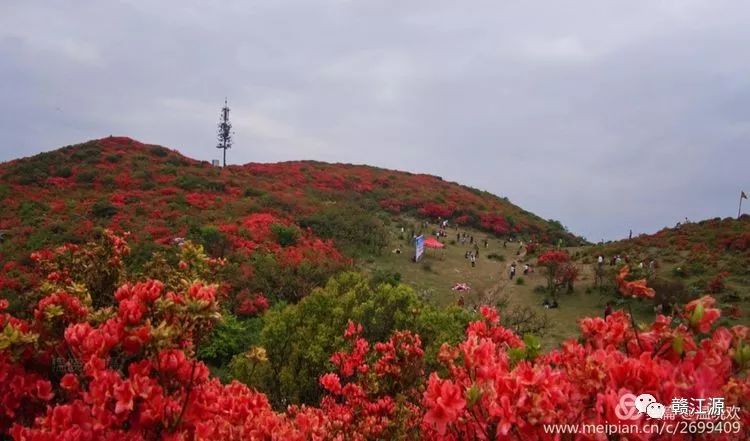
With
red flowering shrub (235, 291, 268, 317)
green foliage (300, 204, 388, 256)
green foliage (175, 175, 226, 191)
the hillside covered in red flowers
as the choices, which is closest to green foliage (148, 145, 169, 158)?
green foliage (175, 175, 226, 191)

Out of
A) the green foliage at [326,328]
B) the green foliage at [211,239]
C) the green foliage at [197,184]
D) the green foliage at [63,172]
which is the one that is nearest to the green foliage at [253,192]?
the green foliage at [197,184]

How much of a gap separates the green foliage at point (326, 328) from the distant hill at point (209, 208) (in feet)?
24.7

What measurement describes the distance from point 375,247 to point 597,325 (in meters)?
20.0

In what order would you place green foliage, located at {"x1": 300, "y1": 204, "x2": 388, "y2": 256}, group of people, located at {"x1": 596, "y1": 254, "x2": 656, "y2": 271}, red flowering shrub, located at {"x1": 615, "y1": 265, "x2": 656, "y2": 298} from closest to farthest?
1. red flowering shrub, located at {"x1": 615, "y1": 265, "x2": 656, "y2": 298}
2. group of people, located at {"x1": 596, "y1": 254, "x2": 656, "y2": 271}
3. green foliage, located at {"x1": 300, "y1": 204, "x2": 388, "y2": 256}

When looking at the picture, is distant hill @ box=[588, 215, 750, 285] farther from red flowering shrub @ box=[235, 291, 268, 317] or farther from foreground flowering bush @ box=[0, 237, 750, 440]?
foreground flowering bush @ box=[0, 237, 750, 440]

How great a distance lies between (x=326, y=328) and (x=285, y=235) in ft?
41.5

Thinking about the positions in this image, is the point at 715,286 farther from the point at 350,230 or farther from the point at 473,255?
the point at 350,230

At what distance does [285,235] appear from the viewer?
19531 mm

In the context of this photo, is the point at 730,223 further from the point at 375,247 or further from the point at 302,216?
the point at 302,216

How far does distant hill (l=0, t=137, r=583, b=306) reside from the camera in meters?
17.5

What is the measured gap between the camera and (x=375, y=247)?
73.8ft

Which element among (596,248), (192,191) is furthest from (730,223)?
(192,191)

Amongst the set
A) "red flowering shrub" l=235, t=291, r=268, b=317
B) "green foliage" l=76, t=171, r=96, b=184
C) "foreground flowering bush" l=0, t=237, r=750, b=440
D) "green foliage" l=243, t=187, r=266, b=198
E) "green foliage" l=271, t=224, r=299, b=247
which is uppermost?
"green foliage" l=76, t=171, r=96, b=184

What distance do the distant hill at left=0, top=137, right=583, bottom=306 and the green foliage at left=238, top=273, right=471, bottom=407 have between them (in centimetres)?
752
